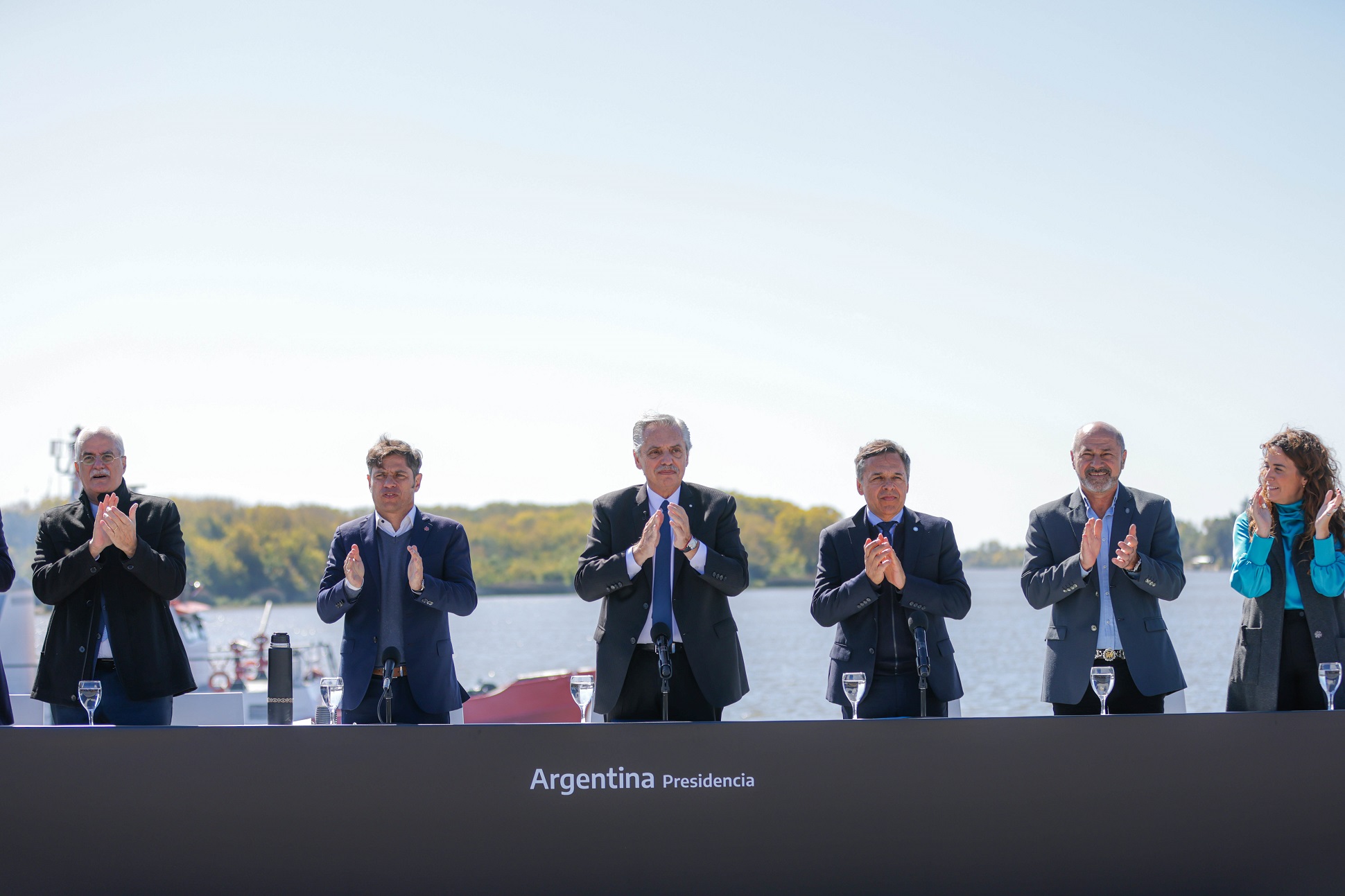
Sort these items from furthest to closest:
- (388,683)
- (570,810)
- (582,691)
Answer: (388,683)
(582,691)
(570,810)

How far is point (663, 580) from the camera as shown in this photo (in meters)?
3.92

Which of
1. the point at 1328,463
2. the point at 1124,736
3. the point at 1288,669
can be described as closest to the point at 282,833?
the point at 1124,736

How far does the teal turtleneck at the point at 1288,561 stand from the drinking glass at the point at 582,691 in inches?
86.7

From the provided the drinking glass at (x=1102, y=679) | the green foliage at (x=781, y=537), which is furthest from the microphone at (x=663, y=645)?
the green foliage at (x=781, y=537)

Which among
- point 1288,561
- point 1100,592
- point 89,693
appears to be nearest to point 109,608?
point 89,693

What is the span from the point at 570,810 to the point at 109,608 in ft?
6.12

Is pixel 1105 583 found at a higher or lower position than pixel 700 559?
lower

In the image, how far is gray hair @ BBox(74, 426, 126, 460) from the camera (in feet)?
12.8

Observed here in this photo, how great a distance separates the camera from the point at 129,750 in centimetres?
319

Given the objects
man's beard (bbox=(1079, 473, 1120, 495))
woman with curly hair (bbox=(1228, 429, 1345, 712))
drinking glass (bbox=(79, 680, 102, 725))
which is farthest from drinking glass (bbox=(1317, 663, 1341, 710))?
drinking glass (bbox=(79, 680, 102, 725))

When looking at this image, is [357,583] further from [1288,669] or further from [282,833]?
[1288,669]

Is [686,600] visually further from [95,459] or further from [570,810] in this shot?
[95,459]

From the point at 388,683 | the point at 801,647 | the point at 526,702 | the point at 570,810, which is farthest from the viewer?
the point at 801,647

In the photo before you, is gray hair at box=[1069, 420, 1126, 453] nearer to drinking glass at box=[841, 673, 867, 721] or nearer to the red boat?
drinking glass at box=[841, 673, 867, 721]
